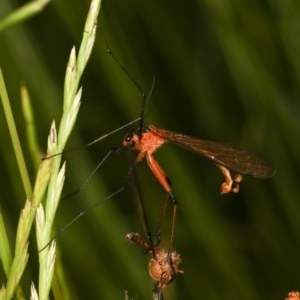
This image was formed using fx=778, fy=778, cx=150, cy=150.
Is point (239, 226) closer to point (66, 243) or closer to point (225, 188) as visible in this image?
point (66, 243)

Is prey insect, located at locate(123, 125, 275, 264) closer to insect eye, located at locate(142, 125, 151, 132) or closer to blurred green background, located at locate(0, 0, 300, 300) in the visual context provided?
insect eye, located at locate(142, 125, 151, 132)

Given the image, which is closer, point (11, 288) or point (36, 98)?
point (11, 288)

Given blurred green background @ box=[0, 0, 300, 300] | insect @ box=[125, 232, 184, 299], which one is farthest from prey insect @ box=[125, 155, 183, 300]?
blurred green background @ box=[0, 0, 300, 300]

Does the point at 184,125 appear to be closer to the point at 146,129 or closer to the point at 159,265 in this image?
the point at 146,129

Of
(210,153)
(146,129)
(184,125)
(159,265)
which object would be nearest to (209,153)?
(210,153)

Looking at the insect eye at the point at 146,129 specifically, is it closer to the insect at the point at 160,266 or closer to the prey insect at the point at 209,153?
the prey insect at the point at 209,153

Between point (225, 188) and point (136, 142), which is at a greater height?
point (136, 142)

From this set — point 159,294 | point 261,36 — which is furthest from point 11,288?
point 261,36

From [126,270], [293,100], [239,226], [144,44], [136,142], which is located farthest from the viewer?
[144,44]
